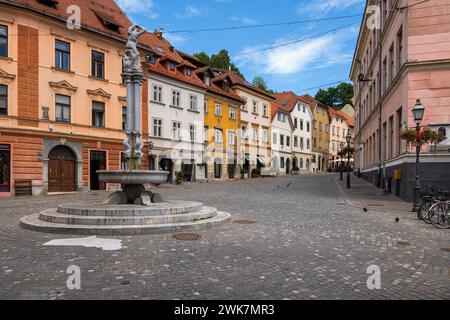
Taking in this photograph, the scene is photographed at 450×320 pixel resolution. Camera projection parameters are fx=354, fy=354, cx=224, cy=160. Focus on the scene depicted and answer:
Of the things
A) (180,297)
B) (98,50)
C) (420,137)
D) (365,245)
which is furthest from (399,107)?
(98,50)

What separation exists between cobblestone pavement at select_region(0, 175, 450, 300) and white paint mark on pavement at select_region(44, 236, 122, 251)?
0.22m

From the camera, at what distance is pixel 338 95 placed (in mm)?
89812

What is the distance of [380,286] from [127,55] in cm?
1068

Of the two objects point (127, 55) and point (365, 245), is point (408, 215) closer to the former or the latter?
point (365, 245)

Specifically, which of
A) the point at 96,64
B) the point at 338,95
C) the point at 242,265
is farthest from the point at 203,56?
the point at 242,265

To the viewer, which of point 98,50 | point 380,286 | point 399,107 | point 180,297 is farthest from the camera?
point 98,50

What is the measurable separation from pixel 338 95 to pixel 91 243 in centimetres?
9013

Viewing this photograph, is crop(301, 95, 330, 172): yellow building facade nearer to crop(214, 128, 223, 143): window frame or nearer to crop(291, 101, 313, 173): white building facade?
crop(291, 101, 313, 173): white building facade

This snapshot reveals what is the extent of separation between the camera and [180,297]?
14.4 ft

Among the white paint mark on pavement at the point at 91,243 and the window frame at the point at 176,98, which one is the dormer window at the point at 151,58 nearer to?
the window frame at the point at 176,98

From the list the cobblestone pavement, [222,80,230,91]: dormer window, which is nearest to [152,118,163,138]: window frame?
[222,80,230,91]: dormer window

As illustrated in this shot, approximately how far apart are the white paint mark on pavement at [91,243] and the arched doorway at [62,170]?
16.8 metres

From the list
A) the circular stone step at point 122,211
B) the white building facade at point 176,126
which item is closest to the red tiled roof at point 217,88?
the white building facade at point 176,126

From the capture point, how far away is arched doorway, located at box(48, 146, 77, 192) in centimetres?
2272
